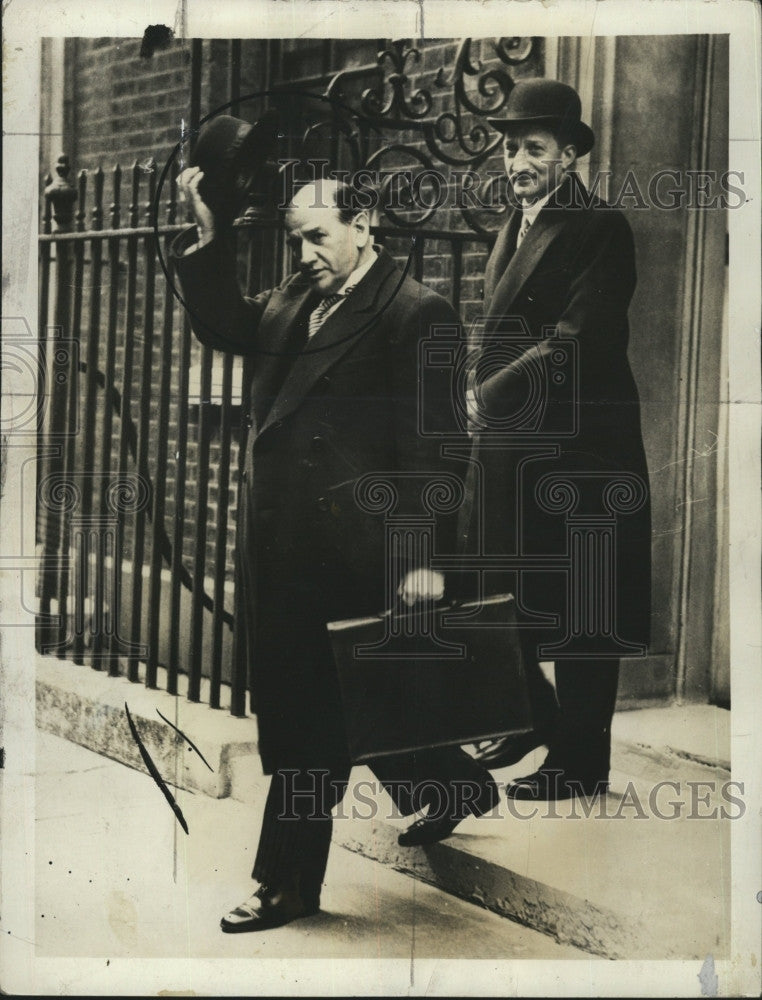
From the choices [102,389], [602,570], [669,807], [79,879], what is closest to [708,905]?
[669,807]

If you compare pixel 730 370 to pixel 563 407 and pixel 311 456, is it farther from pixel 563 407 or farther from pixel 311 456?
pixel 311 456

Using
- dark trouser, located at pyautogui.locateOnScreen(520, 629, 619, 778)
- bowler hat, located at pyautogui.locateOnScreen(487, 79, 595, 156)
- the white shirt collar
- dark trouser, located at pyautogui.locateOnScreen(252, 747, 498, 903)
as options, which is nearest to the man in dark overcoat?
dark trouser, located at pyautogui.locateOnScreen(252, 747, 498, 903)

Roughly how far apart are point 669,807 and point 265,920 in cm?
133

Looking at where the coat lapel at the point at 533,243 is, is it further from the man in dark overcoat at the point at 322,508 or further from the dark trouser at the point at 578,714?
the dark trouser at the point at 578,714

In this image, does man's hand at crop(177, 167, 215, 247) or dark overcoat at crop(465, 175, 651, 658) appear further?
man's hand at crop(177, 167, 215, 247)

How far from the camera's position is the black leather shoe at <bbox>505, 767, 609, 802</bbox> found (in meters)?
3.65

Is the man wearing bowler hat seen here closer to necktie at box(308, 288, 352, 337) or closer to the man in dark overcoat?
the man in dark overcoat

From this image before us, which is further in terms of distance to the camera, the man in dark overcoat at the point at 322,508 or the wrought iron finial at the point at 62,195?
the wrought iron finial at the point at 62,195

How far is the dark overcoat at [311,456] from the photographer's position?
364 cm

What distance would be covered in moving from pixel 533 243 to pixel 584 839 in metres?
1.88

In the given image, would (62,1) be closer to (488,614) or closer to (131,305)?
(131,305)

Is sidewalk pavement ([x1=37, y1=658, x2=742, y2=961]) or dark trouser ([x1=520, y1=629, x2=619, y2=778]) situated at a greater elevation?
dark trouser ([x1=520, y1=629, x2=619, y2=778])

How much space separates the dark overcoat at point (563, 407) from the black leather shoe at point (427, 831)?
675 millimetres

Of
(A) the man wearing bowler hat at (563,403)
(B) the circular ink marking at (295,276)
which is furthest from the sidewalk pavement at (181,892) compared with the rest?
(B) the circular ink marking at (295,276)
